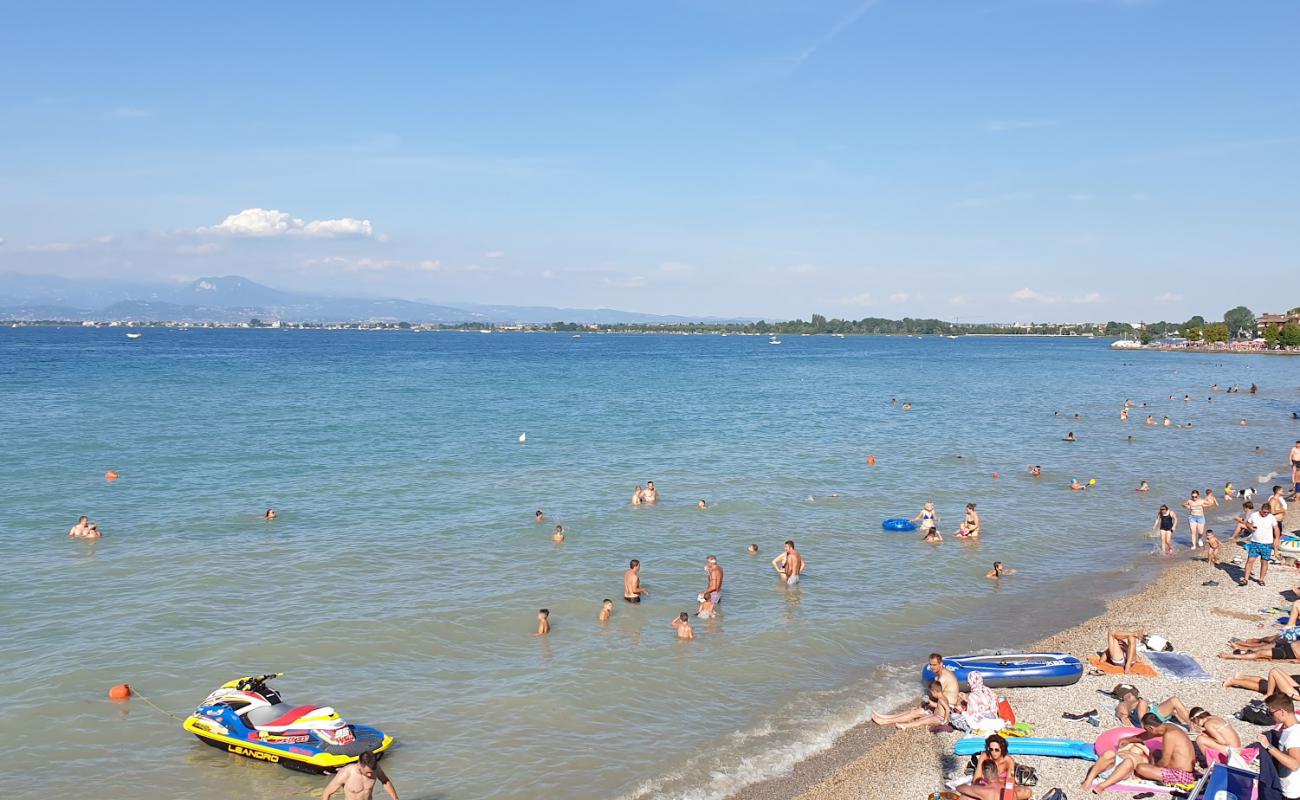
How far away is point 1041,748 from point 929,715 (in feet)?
5.85

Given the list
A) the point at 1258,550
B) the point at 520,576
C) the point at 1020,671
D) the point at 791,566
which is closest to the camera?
the point at 1020,671

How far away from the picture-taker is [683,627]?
59.3ft

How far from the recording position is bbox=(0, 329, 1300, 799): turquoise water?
1388 centimetres

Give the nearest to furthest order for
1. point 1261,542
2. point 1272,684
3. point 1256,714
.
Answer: point 1256,714, point 1272,684, point 1261,542

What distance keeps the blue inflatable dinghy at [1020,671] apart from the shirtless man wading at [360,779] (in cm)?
941

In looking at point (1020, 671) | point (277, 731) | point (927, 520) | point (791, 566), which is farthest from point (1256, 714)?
point (277, 731)

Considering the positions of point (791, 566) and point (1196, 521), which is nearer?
point (791, 566)

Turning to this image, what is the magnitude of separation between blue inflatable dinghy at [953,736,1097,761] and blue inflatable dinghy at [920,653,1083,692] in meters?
2.22

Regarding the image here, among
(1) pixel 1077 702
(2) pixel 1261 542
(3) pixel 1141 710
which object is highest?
(2) pixel 1261 542

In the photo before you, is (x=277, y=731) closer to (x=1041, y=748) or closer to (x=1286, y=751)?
(x=1041, y=748)

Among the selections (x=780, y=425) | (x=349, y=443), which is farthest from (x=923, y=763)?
(x=780, y=425)

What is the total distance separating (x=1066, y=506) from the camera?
102ft

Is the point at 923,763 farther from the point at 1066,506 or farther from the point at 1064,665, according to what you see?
the point at 1066,506

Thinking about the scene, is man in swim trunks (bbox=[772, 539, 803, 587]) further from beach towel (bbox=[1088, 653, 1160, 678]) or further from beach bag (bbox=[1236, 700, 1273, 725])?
beach bag (bbox=[1236, 700, 1273, 725])
